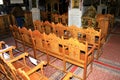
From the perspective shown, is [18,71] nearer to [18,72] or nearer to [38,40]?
[18,72]

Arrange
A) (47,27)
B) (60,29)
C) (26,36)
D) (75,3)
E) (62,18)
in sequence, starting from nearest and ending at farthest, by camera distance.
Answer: (26,36) → (60,29) → (47,27) → (75,3) → (62,18)

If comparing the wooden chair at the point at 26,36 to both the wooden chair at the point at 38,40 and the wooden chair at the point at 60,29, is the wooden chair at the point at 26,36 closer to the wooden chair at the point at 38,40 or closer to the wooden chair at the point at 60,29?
the wooden chair at the point at 38,40

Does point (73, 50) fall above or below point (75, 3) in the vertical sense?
below

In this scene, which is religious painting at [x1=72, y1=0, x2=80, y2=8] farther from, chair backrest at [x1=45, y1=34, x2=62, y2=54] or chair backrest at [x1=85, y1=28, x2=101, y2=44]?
chair backrest at [x1=45, y1=34, x2=62, y2=54]

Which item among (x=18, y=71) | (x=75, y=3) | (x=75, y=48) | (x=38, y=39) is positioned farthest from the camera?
(x=75, y=3)

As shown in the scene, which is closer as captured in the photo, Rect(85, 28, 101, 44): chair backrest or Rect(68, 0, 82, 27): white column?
Rect(85, 28, 101, 44): chair backrest

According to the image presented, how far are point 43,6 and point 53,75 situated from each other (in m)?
6.68

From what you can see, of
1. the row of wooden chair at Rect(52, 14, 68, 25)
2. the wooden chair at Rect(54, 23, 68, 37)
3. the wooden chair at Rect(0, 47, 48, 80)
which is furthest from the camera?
the row of wooden chair at Rect(52, 14, 68, 25)

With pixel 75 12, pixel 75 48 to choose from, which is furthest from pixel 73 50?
pixel 75 12

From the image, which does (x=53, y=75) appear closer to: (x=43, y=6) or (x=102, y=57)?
(x=102, y=57)

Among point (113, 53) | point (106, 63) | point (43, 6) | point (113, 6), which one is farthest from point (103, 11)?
point (106, 63)

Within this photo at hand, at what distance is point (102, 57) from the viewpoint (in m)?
3.50

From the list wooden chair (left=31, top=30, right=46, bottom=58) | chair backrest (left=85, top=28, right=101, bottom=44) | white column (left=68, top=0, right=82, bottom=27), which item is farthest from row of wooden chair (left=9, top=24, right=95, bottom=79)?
white column (left=68, top=0, right=82, bottom=27)

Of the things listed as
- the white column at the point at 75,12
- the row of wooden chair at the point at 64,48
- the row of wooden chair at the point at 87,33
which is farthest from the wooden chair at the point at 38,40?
the white column at the point at 75,12
